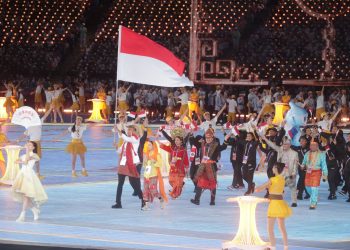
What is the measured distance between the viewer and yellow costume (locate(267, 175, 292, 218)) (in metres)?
17.1

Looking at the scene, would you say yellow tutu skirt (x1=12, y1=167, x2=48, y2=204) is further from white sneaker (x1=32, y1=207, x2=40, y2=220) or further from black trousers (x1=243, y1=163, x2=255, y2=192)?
black trousers (x1=243, y1=163, x2=255, y2=192)

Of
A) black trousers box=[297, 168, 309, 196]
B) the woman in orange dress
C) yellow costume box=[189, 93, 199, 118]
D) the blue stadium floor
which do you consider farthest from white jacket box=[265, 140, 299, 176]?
yellow costume box=[189, 93, 199, 118]

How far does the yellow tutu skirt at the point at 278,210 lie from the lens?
17.1 metres

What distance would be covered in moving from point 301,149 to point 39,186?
6.60 metres

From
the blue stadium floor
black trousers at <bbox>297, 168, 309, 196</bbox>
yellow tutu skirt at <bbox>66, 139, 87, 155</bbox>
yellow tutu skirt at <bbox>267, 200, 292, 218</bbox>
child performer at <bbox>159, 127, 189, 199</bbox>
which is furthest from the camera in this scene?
yellow tutu skirt at <bbox>66, 139, 87, 155</bbox>

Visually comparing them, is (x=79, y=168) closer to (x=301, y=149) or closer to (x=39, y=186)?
(x=301, y=149)

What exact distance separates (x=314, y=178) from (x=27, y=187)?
5.57 metres

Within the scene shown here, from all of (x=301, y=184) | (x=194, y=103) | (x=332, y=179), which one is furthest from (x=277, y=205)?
(x=194, y=103)

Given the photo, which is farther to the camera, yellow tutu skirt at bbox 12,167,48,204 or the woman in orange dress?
the woman in orange dress

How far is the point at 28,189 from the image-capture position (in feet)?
66.2

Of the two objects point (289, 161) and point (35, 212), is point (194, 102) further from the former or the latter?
point (35, 212)

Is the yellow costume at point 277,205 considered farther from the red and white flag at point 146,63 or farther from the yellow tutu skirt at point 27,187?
the red and white flag at point 146,63

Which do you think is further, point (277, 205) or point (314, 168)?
point (314, 168)

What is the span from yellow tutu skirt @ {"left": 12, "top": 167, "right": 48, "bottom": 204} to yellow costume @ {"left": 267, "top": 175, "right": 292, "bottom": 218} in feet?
15.0
